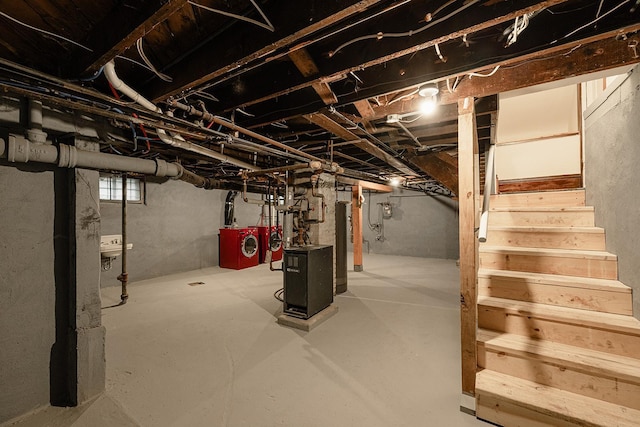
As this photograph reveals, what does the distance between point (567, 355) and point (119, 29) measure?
9.79ft

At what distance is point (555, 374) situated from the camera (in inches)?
63.0

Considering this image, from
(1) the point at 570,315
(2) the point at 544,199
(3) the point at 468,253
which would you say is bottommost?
(1) the point at 570,315

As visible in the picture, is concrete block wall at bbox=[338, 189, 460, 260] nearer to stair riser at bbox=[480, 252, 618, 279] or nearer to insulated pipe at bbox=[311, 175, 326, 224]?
insulated pipe at bbox=[311, 175, 326, 224]

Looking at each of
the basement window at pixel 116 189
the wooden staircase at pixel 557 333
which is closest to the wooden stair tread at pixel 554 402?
the wooden staircase at pixel 557 333

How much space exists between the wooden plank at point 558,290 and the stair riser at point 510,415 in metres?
0.76

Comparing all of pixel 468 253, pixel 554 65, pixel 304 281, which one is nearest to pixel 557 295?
pixel 468 253

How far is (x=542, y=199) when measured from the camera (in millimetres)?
2852

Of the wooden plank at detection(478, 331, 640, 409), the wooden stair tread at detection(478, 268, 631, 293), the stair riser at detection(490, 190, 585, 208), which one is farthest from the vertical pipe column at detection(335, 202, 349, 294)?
the wooden plank at detection(478, 331, 640, 409)

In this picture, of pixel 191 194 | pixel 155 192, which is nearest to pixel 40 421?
pixel 155 192

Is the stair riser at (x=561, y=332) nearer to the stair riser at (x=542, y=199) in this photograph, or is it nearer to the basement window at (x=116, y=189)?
the stair riser at (x=542, y=199)

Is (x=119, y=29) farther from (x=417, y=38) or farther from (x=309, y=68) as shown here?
(x=417, y=38)

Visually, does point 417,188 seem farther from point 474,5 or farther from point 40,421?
point 40,421

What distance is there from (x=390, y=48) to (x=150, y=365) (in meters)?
3.08

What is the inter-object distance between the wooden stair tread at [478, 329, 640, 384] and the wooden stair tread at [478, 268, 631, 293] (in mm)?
409
